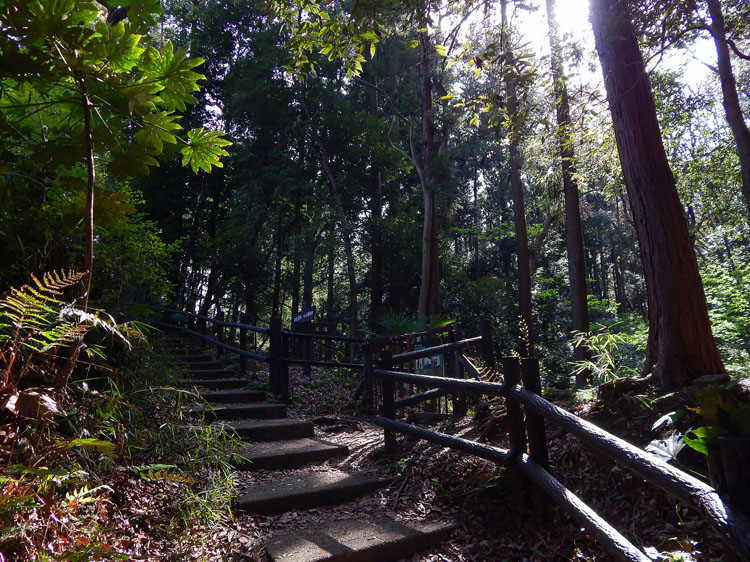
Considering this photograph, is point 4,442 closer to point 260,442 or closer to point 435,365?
point 260,442

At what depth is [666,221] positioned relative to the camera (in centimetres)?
502

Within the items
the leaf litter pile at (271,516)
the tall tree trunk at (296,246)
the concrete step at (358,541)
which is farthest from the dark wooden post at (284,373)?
the tall tree trunk at (296,246)

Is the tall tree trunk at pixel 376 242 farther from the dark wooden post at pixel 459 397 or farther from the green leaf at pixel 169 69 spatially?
the green leaf at pixel 169 69

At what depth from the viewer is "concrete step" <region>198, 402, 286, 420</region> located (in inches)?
234

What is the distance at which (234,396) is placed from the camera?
22.2 ft

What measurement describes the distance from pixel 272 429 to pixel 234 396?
143 centimetres

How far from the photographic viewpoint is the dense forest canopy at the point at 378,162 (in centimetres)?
302

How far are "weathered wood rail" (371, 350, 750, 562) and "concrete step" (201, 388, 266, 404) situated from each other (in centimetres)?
234

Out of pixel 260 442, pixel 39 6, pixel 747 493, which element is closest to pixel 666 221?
pixel 747 493

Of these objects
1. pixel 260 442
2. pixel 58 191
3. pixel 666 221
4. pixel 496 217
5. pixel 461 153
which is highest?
pixel 461 153

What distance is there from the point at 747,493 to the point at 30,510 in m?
2.87

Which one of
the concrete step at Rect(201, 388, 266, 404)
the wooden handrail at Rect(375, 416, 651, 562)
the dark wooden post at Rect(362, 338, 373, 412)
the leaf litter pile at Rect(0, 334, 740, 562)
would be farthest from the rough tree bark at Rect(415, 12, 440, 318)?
the wooden handrail at Rect(375, 416, 651, 562)

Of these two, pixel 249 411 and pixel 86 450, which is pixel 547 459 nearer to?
pixel 86 450

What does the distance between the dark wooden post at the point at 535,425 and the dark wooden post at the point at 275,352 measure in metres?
4.57
